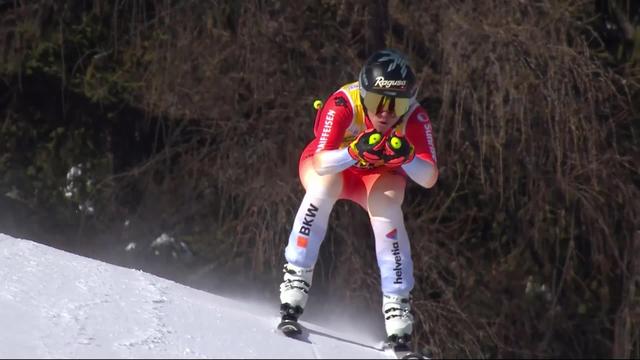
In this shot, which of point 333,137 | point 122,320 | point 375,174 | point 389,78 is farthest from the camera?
point 375,174

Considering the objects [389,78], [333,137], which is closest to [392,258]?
[333,137]

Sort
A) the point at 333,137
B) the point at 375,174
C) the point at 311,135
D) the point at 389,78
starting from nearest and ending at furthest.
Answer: the point at 389,78 → the point at 333,137 → the point at 375,174 → the point at 311,135

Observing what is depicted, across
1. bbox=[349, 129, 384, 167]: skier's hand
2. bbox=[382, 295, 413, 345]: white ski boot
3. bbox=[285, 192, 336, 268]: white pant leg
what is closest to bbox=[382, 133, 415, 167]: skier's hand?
bbox=[349, 129, 384, 167]: skier's hand

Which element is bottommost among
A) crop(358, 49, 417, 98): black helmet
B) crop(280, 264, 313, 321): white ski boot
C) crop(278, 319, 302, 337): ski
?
crop(278, 319, 302, 337): ski

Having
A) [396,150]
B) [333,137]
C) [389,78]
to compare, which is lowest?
[396,150]

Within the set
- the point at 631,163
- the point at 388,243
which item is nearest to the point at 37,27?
the point at 631,163

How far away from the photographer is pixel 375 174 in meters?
4.95

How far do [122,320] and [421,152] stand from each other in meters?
1.53

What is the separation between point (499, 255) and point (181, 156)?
3334mm

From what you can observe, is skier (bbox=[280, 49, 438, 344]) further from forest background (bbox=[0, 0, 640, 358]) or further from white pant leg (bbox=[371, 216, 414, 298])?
forest background (bbox=[0, 0, 640, 358])

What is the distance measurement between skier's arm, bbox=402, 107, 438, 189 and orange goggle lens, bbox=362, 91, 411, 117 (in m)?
0.11

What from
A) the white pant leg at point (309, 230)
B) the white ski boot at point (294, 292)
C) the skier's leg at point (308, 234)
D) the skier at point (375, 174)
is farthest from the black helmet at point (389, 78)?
the white ski boot at point (294, 292)

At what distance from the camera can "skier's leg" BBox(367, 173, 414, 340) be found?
4.85m

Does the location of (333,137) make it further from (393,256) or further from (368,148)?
(393,256)
